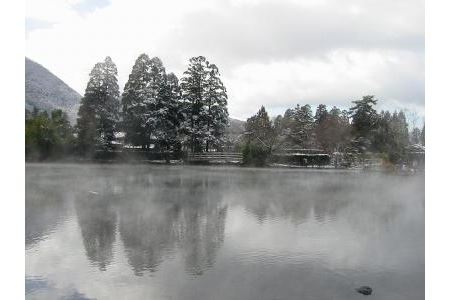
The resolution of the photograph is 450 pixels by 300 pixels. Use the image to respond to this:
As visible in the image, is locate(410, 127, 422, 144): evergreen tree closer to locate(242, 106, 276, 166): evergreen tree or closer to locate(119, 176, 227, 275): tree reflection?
locate(119, 176, 227, 275): tree reflection

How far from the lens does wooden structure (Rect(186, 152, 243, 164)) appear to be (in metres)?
17.1

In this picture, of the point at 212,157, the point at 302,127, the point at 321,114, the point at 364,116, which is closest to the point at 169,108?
the point at 212,157

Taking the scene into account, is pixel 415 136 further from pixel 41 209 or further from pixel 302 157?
pixel 302 157

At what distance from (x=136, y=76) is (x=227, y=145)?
439 centimetres

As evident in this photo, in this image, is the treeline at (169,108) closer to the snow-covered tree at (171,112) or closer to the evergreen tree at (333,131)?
the snow-covered tree at (171,112)

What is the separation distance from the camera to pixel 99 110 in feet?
38.3

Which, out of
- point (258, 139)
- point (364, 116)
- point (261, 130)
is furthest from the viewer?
point (261, 130)

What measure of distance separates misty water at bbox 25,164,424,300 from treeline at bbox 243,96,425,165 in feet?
3.03

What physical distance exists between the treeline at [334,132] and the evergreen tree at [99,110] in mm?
5635

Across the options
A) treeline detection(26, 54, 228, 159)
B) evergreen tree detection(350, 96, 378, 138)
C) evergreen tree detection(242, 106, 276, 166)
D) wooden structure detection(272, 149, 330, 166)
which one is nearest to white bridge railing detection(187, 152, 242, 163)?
treeline detection(26, 54, 228, 159)

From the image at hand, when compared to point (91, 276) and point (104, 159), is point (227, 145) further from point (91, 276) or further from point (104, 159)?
point (91, 276)

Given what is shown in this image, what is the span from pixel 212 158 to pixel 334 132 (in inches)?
207

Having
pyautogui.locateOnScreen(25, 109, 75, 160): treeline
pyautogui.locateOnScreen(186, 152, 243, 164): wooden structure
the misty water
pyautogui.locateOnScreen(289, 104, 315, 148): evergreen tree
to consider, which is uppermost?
pyautogui.locateOnScreen(289, 104, 315, 148): evergreen tree

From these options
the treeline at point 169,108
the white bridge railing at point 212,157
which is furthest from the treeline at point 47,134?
the white bridge railing at point 212,157
